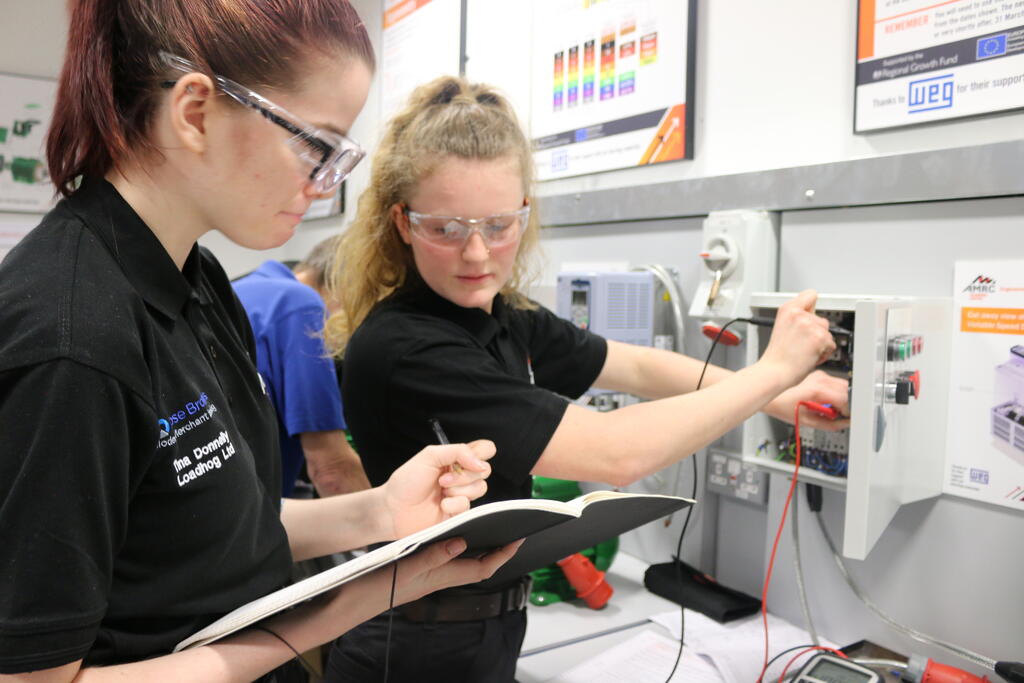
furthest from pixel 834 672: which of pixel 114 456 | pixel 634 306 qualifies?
pixel 114 456

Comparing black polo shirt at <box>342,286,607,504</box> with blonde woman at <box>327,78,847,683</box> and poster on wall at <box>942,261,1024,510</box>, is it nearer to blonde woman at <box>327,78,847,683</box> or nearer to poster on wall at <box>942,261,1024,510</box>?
blonde woman at <box>327,78,847,683</box>

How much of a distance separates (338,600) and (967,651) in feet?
3.70

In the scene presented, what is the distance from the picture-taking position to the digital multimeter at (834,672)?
4.05 ft

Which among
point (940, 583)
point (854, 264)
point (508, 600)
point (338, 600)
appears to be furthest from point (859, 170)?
point (338, 600)

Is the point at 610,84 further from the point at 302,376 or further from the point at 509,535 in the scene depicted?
the point at 509,535

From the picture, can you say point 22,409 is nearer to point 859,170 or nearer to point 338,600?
point 338,600

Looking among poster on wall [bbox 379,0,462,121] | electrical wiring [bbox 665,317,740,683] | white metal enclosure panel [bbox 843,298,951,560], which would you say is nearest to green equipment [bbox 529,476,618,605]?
electrical wiring [bbox 665,317,740,683]

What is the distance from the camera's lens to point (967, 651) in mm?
1380

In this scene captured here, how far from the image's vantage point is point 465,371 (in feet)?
3.88

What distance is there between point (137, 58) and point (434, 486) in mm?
647

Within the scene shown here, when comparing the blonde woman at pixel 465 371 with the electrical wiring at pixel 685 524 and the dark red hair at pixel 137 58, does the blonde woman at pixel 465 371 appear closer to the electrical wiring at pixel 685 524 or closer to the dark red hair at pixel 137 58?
the electrical wiring at pixel 685 524

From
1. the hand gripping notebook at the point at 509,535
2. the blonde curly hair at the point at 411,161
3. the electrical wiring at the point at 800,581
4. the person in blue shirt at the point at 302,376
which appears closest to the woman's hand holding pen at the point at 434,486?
the hand gripping notebook at the point at 509,535

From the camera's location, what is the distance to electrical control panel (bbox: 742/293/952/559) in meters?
1.20

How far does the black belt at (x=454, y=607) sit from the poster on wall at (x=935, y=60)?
1144 mm
